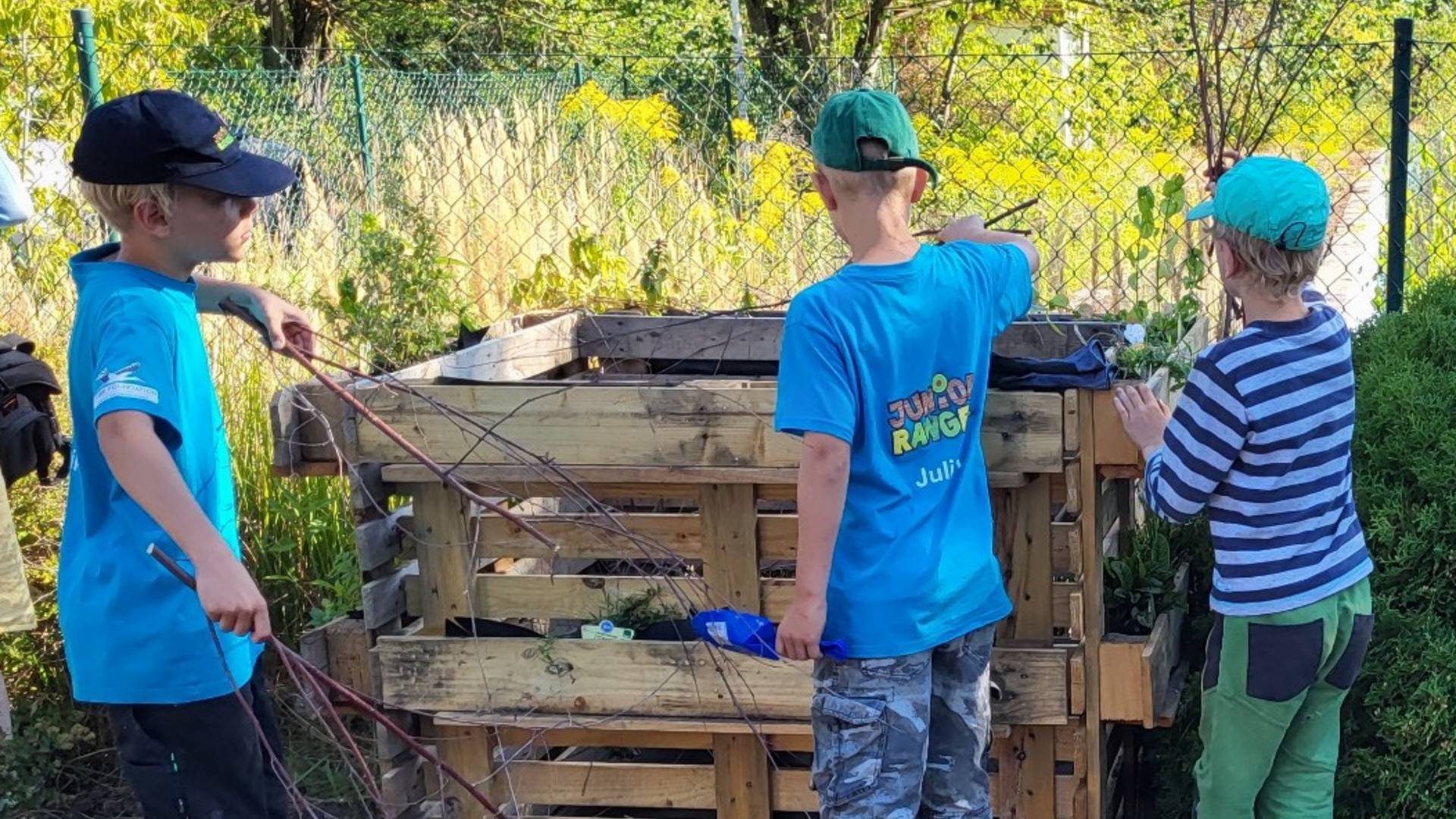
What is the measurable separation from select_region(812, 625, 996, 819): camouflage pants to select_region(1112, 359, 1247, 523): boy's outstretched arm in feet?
1.37

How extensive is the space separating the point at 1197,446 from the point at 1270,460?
13 cm

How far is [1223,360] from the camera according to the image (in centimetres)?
262

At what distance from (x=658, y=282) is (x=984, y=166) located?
296cm

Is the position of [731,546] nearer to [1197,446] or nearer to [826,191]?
[826,191]

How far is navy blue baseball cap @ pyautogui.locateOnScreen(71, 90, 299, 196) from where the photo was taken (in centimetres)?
249

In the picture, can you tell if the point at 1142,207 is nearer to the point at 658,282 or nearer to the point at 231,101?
the point at 658,282

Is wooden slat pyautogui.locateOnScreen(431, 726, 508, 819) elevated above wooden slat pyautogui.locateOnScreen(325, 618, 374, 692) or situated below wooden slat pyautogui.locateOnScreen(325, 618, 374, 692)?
below

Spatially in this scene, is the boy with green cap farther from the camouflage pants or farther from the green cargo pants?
the green cargo pants

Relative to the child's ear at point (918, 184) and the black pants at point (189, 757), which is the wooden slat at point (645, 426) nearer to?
the child's ear at point (918, 184)

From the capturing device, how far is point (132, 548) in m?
2.54

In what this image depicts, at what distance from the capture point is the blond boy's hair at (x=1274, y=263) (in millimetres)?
2619

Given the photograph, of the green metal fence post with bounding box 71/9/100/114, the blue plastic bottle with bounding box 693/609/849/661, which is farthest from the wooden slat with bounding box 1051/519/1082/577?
the green metal fence post with bounding box 71/9/100/114

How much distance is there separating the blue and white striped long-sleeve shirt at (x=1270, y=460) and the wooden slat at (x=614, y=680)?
18.5 inches

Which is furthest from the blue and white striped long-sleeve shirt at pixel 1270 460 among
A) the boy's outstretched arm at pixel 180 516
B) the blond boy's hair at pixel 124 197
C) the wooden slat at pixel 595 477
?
the blond boy's hair at pixel 124 197
